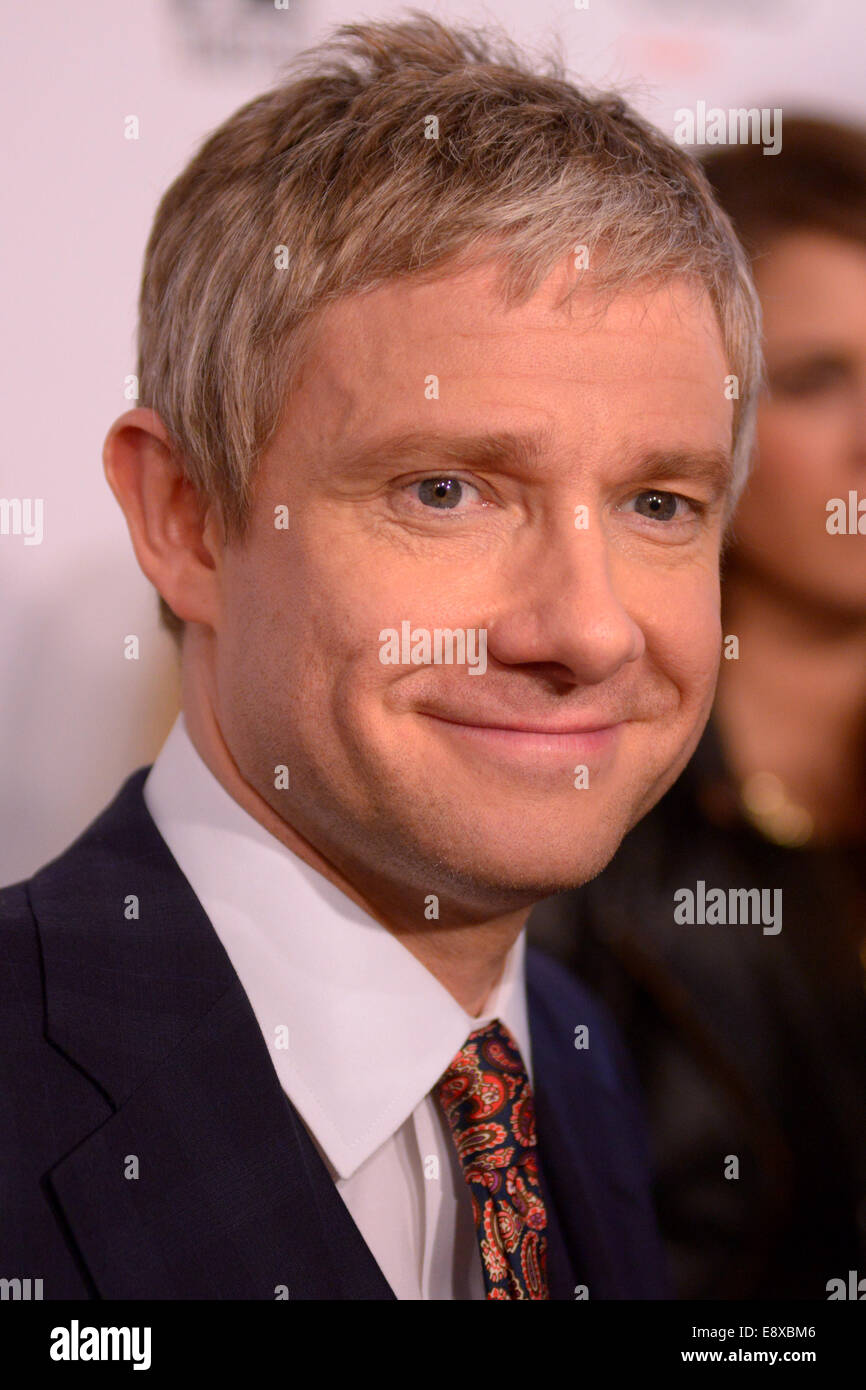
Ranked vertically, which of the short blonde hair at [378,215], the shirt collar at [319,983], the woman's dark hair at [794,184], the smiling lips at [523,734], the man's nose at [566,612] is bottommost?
the shirt collar at [319,983]

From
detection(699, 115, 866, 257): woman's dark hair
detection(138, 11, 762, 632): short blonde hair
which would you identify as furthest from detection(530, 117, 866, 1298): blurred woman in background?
detection(138, 11, 762, 632): short blonde hair

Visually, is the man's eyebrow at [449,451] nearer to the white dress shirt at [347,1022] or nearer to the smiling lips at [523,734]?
the smiling lips at [523,734]

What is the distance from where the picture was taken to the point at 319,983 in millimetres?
984

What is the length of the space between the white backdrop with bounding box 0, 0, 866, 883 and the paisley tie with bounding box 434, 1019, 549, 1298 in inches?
28.4

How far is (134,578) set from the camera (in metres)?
1.55

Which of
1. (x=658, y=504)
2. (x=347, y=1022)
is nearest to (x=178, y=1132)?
(x=347, y=1022)

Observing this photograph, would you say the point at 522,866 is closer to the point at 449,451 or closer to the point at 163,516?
the point at 449,451

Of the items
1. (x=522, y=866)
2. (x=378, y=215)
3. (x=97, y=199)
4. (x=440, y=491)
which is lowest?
(x=522, y=866)

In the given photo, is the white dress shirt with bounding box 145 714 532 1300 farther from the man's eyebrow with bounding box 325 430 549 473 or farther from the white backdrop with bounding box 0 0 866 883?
the white backdrop with bounding box 0 0 866 883

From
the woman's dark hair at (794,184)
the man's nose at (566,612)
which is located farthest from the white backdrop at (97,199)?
the man's nose at (566,612)

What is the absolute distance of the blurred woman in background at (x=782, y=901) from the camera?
5.06 ft

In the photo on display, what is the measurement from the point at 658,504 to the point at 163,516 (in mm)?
409

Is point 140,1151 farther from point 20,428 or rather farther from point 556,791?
point 20,428
